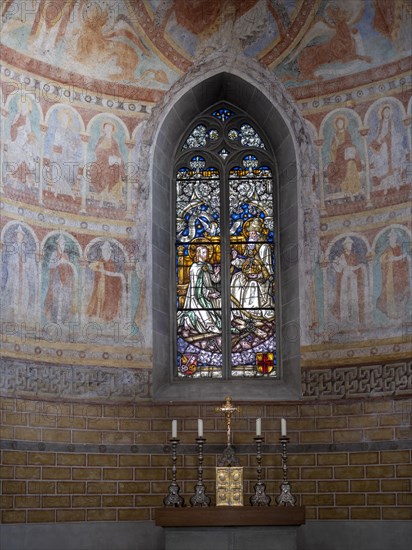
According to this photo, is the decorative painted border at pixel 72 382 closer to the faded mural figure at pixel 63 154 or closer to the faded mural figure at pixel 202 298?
the faded mural figure at pixel 202 298

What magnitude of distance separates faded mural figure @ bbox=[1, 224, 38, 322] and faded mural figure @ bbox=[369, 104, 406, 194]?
5.27 m

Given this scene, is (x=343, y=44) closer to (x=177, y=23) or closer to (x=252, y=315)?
(x=177, y=23)

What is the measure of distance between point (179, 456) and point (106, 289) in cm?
272

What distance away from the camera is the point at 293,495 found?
16562 millimetres

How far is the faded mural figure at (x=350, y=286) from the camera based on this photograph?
56.3 ft

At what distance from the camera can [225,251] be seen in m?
18.5

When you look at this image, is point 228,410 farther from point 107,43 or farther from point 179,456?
point 107,43

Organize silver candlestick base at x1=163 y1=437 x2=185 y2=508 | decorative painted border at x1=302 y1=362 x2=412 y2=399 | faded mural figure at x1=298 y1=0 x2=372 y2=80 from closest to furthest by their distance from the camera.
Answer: silver candlestick base at x1=163 y1=437 x2=185 y2=508 → decorative painted border at x1=302 y1=362 x2=412 y2=399 → faded mural figure at x1=298 y1=0 x2=372 y2=80

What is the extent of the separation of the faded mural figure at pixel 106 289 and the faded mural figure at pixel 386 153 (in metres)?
4.15

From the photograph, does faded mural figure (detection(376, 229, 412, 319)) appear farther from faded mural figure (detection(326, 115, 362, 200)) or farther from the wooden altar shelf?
the wooden altar shelf

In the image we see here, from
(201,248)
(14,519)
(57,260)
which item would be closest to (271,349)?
(201,248)

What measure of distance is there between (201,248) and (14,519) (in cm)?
539

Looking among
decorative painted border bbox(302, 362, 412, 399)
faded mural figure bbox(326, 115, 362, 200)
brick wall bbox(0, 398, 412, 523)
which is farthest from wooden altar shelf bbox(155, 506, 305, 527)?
faded mural figure bbox(326, 115, 362, 200)

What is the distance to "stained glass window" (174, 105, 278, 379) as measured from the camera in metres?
18.1
